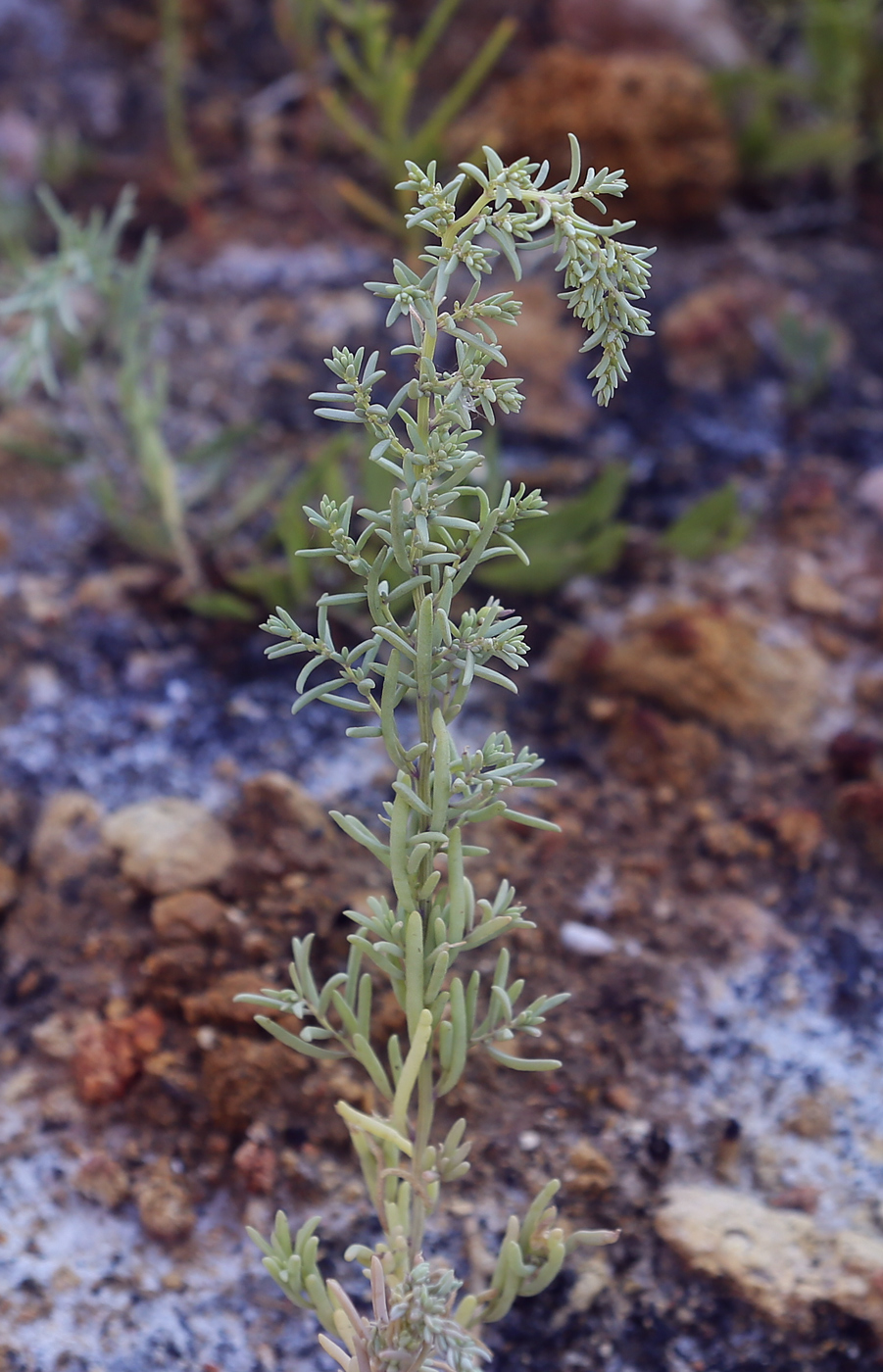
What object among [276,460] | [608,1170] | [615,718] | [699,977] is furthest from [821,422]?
[608,1170]

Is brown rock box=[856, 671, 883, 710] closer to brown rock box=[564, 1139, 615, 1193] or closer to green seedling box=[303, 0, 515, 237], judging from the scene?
brown rock box=[564, 1139, 615, 1193]

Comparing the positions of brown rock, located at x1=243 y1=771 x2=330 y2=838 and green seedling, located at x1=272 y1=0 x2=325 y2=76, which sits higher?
green seedling, located at x1=272 y1=0 x2=325 y2=76

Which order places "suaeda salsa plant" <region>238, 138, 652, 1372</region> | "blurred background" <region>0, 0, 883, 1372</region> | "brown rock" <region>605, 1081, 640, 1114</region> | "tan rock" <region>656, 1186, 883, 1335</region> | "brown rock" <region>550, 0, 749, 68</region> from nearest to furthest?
1. "suaeda salsa plant" <region>238, 138, 652, 1372</region>
2. "tan rock" <region>656, 1186, 883, 1335</region>
3. "blurred background" <region>0, 0, 883, 1372</region>
4. "brown rock" <region>605, 1081, 640, 1114</region>
5. "brown rock" <region>550, 0, 749, 68</region>

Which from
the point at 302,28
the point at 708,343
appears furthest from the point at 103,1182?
the point at 302,28

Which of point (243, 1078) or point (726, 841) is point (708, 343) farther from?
point (243, 1078)

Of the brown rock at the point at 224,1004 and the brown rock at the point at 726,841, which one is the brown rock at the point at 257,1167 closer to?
the brown rock at the point at 224,1004

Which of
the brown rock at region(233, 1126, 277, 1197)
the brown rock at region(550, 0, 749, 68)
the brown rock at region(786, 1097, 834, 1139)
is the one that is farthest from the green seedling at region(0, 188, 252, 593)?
the brown rock at region(550, 0, 749, 68)
